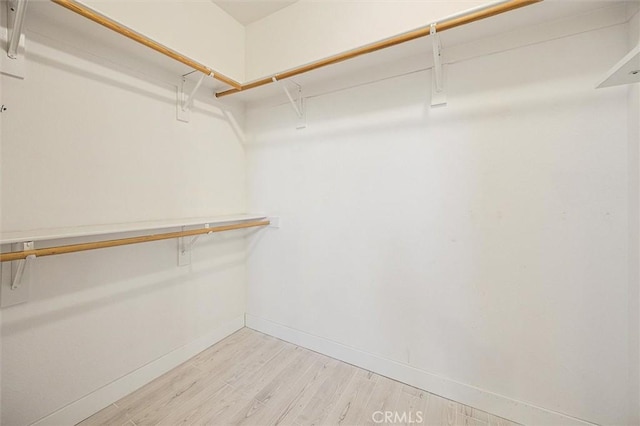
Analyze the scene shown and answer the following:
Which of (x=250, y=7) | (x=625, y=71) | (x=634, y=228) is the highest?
(x=250, y=7)

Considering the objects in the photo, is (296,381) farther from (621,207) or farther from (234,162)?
(621,207)

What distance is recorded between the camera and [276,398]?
1.58 m

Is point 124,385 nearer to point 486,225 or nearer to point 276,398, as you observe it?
point 276,398

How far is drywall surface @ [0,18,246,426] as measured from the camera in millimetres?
1232

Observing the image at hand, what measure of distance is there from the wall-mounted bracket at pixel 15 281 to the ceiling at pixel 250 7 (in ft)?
A: 6.86

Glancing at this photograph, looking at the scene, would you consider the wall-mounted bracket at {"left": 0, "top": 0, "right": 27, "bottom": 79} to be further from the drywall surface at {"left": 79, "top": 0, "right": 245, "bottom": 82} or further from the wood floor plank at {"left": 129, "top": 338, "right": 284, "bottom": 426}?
the wood floor plank at {"left": 129, "top": 338, "right": 284, "bottom": 426}

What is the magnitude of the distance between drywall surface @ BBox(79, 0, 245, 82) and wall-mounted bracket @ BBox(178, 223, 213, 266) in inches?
50.8

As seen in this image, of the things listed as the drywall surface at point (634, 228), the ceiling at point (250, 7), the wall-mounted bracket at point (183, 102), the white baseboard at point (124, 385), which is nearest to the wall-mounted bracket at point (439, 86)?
Result: the drywall surface at point (634, 228)

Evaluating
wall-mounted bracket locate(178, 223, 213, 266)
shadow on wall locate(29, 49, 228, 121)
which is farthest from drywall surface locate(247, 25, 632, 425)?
wall-mounted bracket locate(178, 223, 213, 266)

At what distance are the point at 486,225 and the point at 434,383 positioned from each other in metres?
1.03

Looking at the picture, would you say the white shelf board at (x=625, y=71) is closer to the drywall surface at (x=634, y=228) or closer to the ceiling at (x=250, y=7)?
the drywall surface at (x=634, y=228)

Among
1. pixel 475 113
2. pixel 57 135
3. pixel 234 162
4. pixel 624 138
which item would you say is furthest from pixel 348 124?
pixel 57 135

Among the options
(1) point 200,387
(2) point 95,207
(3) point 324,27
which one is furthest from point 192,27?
(1) point 200,387

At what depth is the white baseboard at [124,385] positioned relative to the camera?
53.1 inches
